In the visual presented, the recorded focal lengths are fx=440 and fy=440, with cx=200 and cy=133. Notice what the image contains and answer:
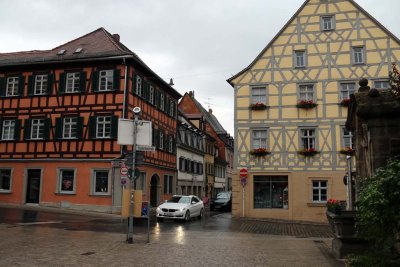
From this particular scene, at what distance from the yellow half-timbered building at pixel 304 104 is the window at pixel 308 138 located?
0.06 m

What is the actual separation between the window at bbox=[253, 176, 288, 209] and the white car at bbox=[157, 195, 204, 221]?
404 centimetres

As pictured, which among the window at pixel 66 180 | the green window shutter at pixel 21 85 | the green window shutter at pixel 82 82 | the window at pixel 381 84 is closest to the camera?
the window at pixel 381 84

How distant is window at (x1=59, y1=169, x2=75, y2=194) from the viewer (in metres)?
29.8

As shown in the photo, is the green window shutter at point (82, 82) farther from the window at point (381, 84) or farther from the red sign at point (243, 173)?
the window at point (381, 84)

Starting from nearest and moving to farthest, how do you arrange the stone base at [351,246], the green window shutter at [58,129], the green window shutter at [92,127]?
the stone base at [351,246] < the green window shutter at [92,127] < the green window shutter at [58,129]

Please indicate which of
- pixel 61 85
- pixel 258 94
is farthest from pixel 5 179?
pixel 258 94

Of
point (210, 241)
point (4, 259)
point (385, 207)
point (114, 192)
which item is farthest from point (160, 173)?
point (385, 207)

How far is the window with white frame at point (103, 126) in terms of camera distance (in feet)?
96.2

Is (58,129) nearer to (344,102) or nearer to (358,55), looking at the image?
(344,102)

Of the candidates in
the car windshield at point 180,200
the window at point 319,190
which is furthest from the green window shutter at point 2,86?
the window at point 319,190

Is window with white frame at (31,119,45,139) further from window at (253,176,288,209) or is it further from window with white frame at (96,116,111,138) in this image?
window at (253,176,288,209)

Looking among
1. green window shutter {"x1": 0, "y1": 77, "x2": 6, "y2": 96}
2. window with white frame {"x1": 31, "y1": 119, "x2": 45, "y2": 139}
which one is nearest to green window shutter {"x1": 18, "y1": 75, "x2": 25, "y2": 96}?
green window shutter {"x1": 0, "y1": 77, "x2": 6, "y2": 96}

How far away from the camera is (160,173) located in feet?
118

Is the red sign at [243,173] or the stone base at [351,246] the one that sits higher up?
the red sign at [243,173]
